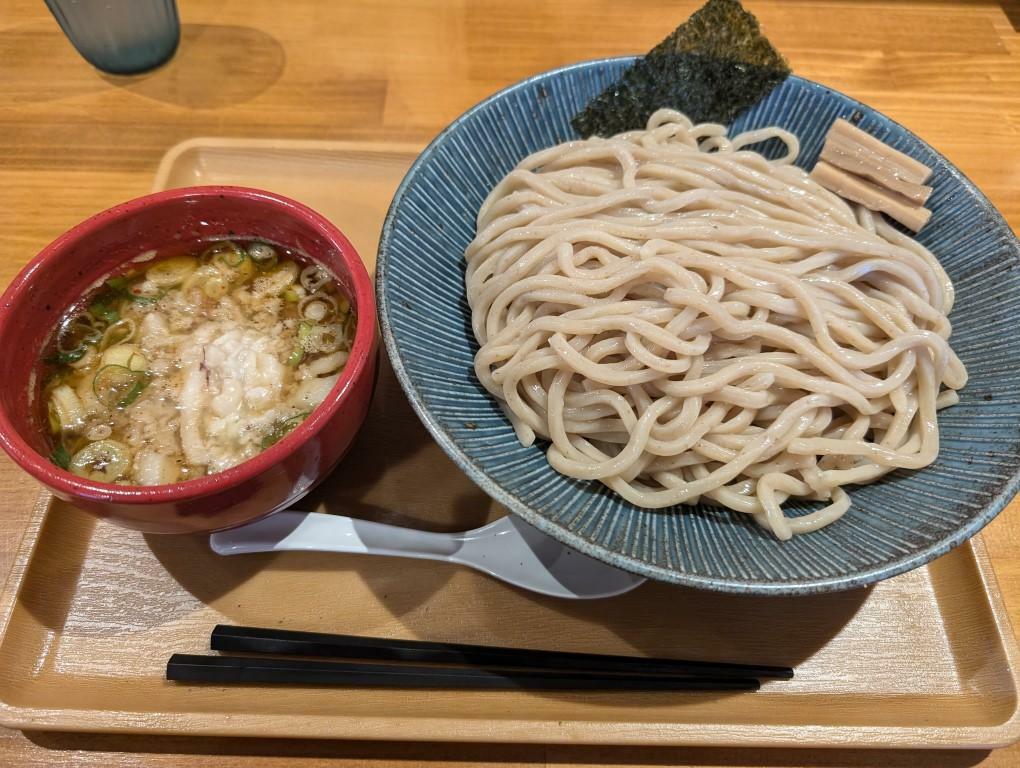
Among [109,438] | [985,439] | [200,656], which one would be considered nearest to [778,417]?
[985,439]

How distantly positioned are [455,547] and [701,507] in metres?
0.59

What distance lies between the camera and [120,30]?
8.52 ft

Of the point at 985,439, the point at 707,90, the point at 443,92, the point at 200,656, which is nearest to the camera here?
the point at 200,656

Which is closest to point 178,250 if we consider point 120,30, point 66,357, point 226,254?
point 226,254

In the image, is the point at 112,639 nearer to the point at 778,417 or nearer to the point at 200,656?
the point at 200,656

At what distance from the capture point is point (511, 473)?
1451 mm

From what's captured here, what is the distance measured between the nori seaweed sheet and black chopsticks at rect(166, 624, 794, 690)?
1.58m

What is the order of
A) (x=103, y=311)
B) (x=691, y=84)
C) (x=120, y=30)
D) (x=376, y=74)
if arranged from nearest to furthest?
(x=103, y=311)
(x=691, y=84)
(x=120, y=30)
(x=376, y=74)

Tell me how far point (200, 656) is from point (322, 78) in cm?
230

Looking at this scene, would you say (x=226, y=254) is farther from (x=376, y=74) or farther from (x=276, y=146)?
(x=376, y=74)

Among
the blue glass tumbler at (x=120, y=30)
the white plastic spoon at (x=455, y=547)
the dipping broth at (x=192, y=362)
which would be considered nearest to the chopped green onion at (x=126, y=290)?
the dipping broth at (x=192, y=362)

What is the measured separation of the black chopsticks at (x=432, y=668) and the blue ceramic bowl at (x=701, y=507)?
0.95 ft

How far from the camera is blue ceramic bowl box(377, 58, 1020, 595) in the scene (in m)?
1.30

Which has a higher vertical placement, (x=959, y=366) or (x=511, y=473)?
(x=959, y=366)
